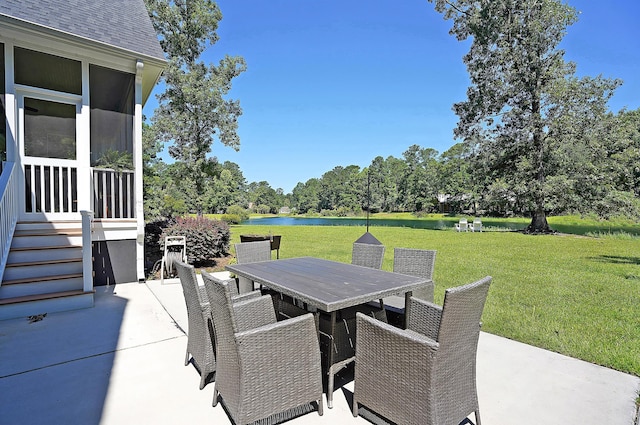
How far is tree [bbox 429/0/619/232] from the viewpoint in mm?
17219

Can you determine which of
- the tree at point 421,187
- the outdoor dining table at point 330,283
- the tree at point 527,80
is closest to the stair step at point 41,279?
the outdoor dining table at point 330,283

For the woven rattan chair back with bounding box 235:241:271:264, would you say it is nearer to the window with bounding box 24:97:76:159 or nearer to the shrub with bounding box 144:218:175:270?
the shrub with bounding box 144:218:175:270

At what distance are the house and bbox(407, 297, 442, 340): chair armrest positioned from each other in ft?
14.9

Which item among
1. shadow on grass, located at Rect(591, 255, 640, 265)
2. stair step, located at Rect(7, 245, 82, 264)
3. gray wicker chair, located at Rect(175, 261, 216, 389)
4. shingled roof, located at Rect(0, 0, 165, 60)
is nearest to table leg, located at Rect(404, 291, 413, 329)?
gray wicker chair, located at Rect(175, 261, 216, 389)

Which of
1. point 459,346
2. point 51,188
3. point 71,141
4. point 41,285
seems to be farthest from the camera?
point 71,141

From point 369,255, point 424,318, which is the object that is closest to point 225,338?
point 424,318

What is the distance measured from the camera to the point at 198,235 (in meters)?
7.29

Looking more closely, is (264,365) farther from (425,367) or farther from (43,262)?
(43,262)

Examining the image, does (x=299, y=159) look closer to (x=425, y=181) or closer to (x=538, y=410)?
(x=425, y=181)

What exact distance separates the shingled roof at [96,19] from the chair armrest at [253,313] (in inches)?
219

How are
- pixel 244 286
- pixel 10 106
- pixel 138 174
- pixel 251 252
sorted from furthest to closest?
1. pixel 138 174
2. pixel 10 106
3. pixel 251 252
4. pixel 244 286

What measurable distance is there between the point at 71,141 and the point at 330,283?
6188mm

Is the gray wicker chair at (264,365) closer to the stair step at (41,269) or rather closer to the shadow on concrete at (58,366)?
the shadow on concrete at (58,366)

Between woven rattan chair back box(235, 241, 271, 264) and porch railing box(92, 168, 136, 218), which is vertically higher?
porch railing box(92, 168, 136, 218)
